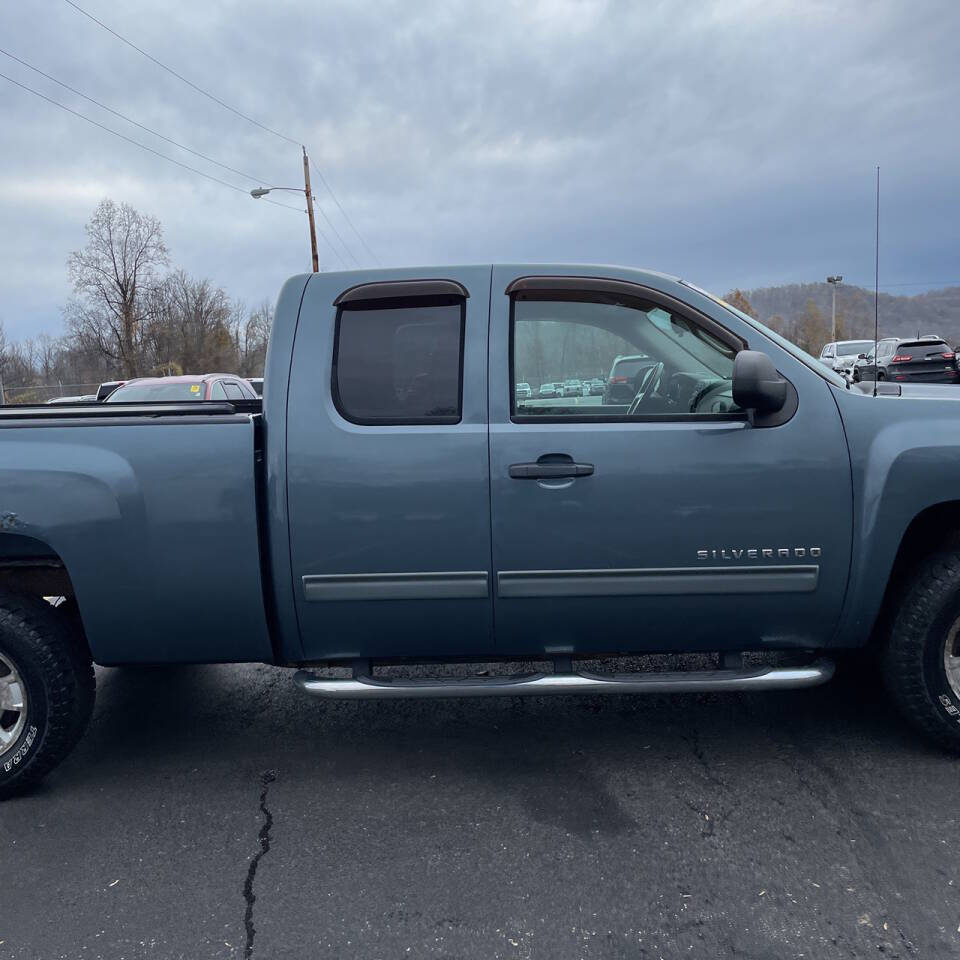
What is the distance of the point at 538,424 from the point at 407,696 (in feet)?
3.75

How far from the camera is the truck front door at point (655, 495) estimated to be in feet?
10.0

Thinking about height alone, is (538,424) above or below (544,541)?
above

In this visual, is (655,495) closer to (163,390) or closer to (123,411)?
(123,411)

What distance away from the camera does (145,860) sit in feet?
9.37

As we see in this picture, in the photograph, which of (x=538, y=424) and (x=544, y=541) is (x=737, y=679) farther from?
(x=538, y=424)

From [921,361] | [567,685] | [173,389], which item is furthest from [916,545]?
[921,361]

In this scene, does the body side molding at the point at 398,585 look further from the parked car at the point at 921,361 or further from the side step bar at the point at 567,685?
the parked car at the point at 921,361

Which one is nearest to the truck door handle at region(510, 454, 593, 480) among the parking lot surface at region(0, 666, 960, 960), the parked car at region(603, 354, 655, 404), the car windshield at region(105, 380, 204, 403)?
the parked car at region(603, 354, 655, 404)

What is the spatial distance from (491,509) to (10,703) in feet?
6.64

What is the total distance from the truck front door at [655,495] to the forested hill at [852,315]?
14774mm

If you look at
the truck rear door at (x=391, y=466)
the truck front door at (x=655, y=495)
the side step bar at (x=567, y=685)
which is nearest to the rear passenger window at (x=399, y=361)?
the truck rear door at (x=391, y=466)

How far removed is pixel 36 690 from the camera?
10.5 ft

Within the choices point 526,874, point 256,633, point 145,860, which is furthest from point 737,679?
point 145,860

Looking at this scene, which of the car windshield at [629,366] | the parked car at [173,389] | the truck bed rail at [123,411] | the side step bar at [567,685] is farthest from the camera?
the parked car at [173,389]
